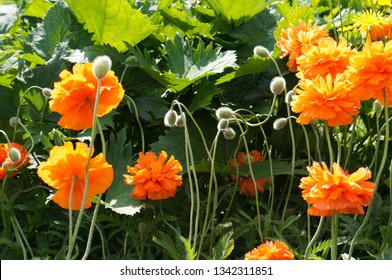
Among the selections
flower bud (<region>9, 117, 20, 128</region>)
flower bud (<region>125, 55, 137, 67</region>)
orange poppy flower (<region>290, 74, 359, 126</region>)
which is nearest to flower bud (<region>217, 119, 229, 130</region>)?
orange poppy flower (<region>290, 74, 359, 126</region>)

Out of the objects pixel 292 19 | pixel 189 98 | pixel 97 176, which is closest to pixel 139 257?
pixel 97 176

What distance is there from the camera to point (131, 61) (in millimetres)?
2270

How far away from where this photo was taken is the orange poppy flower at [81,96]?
1.78m

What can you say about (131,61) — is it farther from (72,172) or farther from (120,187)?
(72,172)

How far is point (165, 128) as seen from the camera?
8.00ft

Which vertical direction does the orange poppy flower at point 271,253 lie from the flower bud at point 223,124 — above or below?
below

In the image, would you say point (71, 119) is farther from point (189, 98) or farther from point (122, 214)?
point (189, 98)

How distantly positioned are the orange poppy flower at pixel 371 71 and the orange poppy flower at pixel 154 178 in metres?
0.49

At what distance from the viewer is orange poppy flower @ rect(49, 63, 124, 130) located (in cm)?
178

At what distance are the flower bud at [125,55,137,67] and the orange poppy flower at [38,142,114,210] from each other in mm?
572

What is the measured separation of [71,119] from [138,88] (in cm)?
60

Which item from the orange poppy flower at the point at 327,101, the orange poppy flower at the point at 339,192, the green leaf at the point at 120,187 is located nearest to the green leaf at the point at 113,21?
the green leaf at the point at 120,187

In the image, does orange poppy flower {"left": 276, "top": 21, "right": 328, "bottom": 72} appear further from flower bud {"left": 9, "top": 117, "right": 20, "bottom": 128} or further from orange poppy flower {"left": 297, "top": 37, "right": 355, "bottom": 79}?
flower bud {"left": 9, "top": 117, "right": 20, "bottom": 128}

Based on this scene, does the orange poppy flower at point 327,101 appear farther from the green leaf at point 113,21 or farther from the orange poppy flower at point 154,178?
the green leaf at point 113,21
